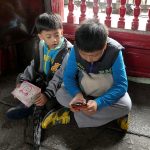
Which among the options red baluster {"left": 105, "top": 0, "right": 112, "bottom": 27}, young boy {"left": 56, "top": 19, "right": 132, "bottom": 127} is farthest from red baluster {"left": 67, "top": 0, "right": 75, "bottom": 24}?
young boy {"left": 56, "top": 19, "right": 132, "bottom": 127}

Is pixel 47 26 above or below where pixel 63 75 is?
above

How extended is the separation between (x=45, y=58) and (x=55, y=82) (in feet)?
0.67

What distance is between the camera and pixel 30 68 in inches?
79.8

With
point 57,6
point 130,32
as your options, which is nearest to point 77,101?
point 130,32

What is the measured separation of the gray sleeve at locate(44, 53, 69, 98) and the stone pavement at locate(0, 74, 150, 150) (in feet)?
0.79

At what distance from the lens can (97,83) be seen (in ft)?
5.52

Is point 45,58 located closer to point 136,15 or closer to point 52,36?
point 52,36

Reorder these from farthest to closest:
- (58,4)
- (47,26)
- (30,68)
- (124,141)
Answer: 1. (58,4)
2. (30,68)
3. (47,26)
4. (124,141)

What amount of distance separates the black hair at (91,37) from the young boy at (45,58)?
0.42 m

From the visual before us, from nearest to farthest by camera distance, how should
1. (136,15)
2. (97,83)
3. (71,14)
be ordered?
(97,83), (136,15), (71,14)

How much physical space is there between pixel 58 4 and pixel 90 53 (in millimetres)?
1136

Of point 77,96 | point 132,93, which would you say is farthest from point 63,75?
point 132,93

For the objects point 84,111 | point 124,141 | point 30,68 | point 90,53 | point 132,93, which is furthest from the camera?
point 132,93

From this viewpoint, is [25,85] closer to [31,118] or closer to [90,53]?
[31,118]
